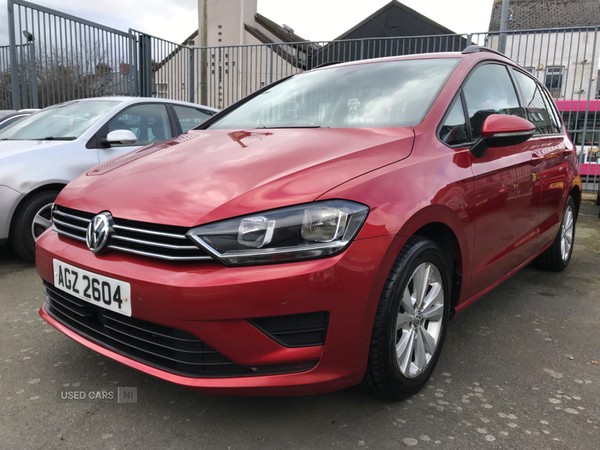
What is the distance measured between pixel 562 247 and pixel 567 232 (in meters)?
0.18

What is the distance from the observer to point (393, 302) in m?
1.76

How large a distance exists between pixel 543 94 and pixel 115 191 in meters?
3.35

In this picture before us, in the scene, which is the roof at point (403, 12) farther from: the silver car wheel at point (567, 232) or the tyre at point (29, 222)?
the tyre at point (29, 222)

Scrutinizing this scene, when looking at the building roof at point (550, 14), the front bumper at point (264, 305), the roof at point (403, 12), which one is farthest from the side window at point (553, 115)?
the roof at point (403, 12)

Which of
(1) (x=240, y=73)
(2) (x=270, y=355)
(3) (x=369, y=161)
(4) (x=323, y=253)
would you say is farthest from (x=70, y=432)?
(1) (x=240, y=73)

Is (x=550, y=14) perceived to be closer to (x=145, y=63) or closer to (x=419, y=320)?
(x=145, y=63)

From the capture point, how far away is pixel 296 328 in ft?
5.28

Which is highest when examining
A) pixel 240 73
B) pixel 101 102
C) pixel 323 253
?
pixel 240 73

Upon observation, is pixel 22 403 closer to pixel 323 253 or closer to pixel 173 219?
pixel 173 219

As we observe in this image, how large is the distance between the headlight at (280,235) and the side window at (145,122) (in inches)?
127

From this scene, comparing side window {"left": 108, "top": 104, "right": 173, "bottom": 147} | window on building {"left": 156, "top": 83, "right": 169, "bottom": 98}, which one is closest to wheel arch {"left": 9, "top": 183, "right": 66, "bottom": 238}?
side window {"left": 108, "top": 104, "right": 173, "bottom": 147}

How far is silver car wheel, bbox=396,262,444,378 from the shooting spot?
1916mm

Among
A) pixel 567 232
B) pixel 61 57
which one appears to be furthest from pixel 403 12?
pixel 567 232

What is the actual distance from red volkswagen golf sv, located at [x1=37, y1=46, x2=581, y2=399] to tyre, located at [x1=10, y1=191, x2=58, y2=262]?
5.73 ft
